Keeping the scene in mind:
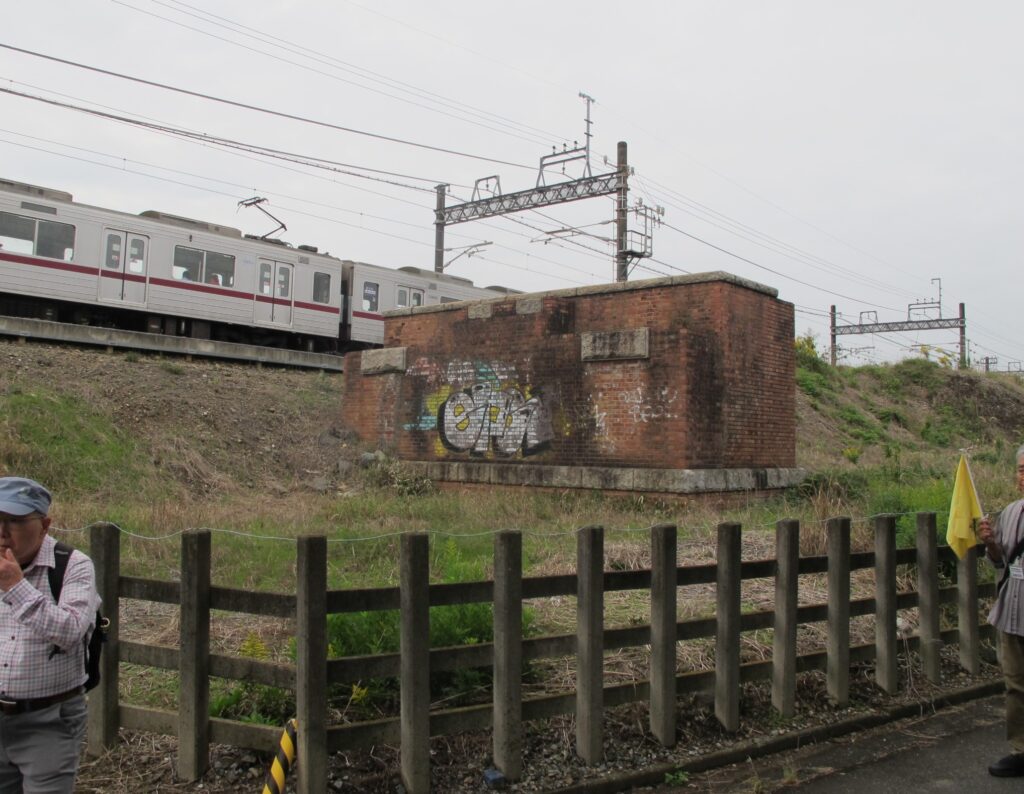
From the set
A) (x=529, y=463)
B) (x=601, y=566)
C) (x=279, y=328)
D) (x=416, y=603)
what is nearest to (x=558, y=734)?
(x=601, y=566)

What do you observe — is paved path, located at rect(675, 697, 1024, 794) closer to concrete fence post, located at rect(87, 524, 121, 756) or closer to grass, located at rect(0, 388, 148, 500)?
concrete fence post, located at rect(87, 524, 121, 756)

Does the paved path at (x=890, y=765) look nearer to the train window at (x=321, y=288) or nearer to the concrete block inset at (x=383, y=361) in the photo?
the concrete block inset at (x=383, y=361)

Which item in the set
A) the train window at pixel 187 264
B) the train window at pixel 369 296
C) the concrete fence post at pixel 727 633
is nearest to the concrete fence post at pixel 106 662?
the concrete fence post at pixel 727 633

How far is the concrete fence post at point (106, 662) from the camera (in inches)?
181

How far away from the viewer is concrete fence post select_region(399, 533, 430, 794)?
424cm

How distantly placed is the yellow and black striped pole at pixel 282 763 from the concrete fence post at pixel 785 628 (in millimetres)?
3190

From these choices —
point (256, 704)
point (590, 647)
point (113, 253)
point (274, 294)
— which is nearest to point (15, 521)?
point (256, 704)

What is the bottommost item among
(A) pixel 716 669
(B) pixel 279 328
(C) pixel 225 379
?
(A) pixel 716 669

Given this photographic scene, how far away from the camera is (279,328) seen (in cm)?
2211

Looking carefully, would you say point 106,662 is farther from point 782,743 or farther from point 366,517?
point 366,517

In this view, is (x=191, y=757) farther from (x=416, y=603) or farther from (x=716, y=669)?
(x=716, y=669)

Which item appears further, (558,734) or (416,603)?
(558,734)

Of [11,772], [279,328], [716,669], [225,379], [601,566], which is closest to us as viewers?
[11,772]

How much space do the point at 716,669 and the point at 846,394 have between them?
80.9ft
